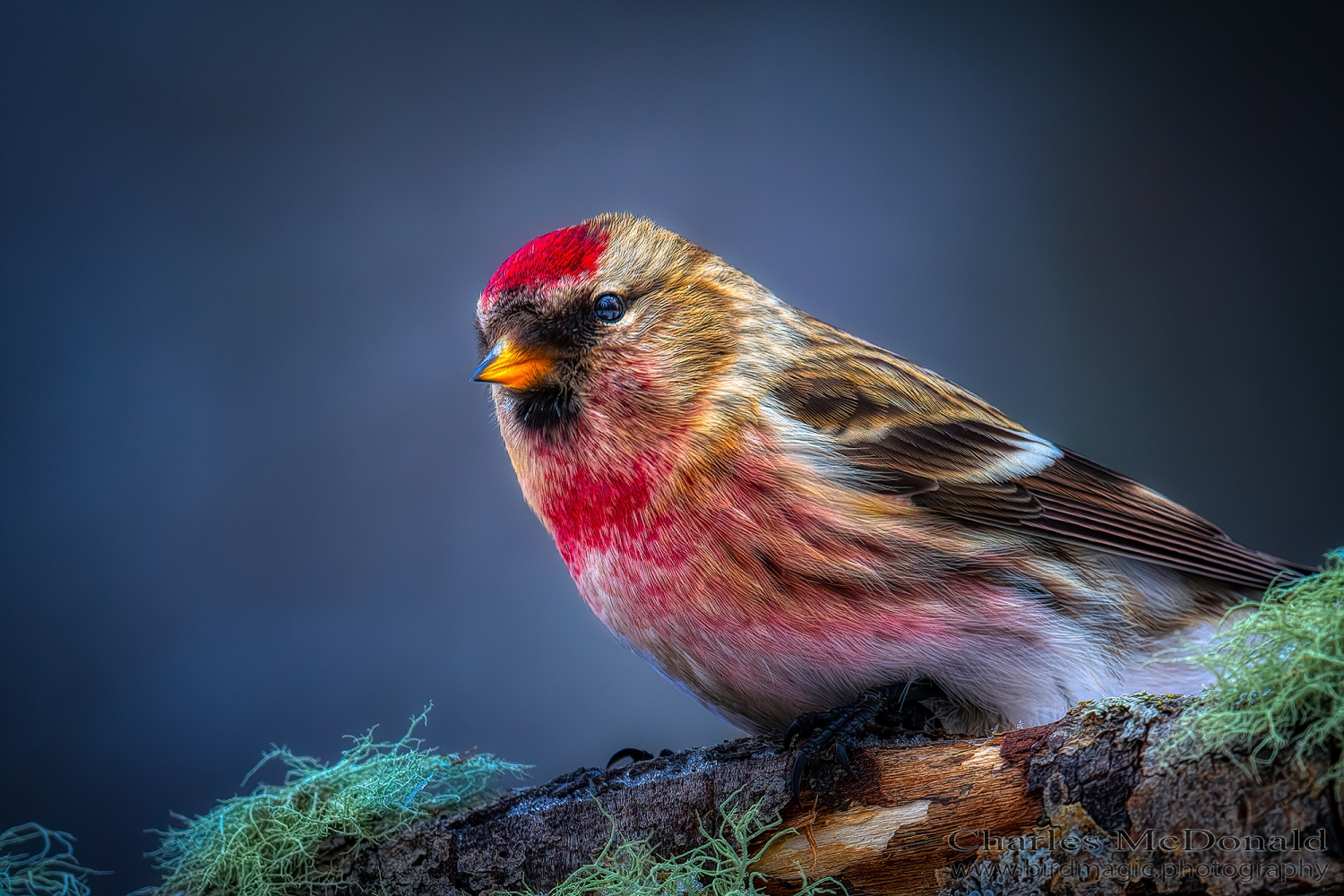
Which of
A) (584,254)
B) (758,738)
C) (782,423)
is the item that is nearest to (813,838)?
(758,738)

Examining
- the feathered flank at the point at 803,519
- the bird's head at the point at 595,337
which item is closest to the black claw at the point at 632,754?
the feathered flank at the point at 803,519

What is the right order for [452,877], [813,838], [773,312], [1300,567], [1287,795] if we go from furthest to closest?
[773,312] < [1300,567] < [452,877] < [813,838] < [1287,795]

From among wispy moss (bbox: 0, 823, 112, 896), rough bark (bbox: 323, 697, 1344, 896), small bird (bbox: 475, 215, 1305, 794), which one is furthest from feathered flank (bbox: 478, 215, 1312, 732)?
wispy moss (bbox: 0, 823, 112, 896)

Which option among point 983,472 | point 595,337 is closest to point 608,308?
point 595,337

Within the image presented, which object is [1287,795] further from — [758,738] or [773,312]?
[773,312]

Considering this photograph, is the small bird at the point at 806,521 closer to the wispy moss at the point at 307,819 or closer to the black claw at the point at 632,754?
the black claw at the point at 632,754

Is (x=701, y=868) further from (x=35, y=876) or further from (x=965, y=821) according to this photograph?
(x=35, y=876)

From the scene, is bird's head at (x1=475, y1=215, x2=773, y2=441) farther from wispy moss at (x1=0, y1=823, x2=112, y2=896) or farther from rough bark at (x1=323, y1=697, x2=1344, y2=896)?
wispy moss at (x1=0, y1=823, x2=112, y2=896)
